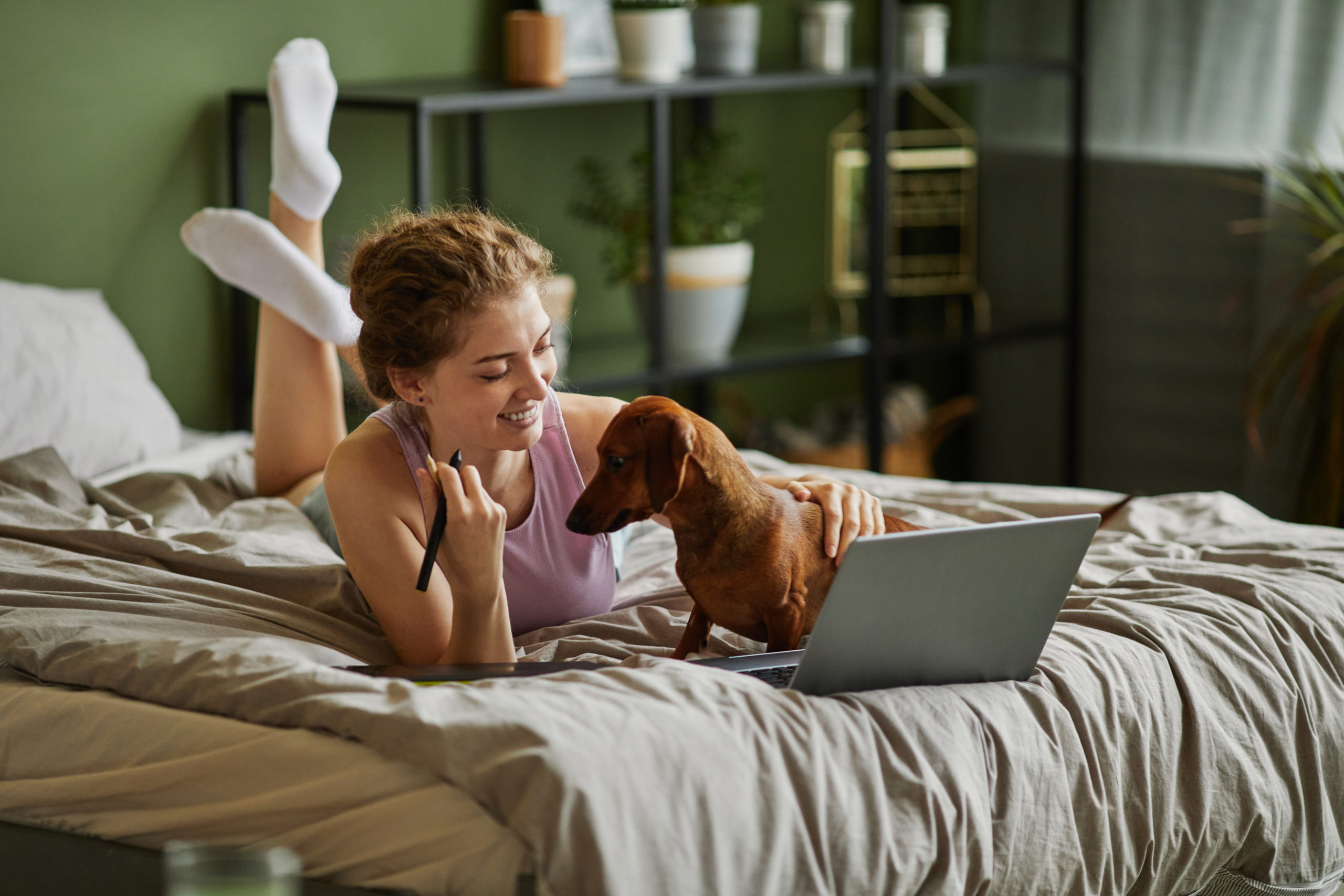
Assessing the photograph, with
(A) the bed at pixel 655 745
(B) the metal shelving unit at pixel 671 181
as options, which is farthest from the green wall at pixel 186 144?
(A) the bed at pixel 655 745

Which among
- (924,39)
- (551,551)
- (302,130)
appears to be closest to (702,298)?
(924,39)

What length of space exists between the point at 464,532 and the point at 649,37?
196 cm

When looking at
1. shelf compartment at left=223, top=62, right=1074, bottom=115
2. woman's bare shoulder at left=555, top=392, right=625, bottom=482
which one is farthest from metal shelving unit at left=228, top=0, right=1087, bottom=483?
woman's bare shoulder at left=555, top=392, right=625, bottom=482

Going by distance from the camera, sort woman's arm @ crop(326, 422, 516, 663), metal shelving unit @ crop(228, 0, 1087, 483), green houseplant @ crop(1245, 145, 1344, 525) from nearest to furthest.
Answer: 1. woman's arm @ crop(326, 422, 516, 663)
2. metal shelving unit @ crop(228, 0, 1087, 483)
3. green houseplant @ crop(1245, 145, 1344, 525)

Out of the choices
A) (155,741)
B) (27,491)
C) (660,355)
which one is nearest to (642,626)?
(155,741)

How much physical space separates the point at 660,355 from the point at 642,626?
1.62m

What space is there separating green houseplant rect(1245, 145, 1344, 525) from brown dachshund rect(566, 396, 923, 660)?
2064 millimetres

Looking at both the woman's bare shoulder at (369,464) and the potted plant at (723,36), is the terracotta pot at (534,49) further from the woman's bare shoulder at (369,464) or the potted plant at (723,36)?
the woman's bare shoulder at (369,464)

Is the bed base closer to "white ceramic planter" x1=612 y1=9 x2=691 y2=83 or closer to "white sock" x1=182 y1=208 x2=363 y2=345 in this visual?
"white sock" x1=182 y1=208 x2=363 y2=345

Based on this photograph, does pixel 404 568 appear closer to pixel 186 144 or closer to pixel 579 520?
pixel 579 520

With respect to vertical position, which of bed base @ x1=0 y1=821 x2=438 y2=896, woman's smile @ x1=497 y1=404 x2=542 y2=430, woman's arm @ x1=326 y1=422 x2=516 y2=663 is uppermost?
woman's smile @ x1=497 y1=404 x2=542 y2=430

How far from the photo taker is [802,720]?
121 cm

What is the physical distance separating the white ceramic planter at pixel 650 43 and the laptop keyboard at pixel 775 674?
198 centimetres

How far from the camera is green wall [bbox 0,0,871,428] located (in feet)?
8.85
